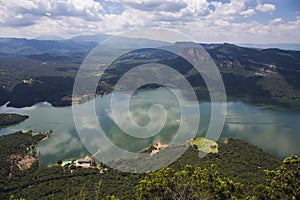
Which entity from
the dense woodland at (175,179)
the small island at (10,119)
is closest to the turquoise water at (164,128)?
the small island at (10,119)

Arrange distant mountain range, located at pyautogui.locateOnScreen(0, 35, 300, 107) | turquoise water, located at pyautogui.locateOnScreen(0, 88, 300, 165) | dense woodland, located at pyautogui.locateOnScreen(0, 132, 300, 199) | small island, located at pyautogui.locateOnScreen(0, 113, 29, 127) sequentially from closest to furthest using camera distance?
dense woodland, located at pyautogui.locateOnScreen(0, 132, 300, 199), turquoise water, located at pyautogui.locateOnScreen(0, 88, 300, 165), small island, located at pyautogui.locateOnScreen(0, 113, 29, 127), distant mountain range, located at pyautogui.locateOnScreen(0, 35, 300, 107)

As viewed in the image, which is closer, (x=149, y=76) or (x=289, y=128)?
(x=289, y=128)

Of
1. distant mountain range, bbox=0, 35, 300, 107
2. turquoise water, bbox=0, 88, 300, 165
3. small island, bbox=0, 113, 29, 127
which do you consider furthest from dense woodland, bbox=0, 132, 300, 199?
distant mountain range, bbox=0, 35, 300, 107

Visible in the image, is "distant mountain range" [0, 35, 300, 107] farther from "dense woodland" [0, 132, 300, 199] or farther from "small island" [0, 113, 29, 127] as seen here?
"dense woodland" [0, 132, 300, 199]

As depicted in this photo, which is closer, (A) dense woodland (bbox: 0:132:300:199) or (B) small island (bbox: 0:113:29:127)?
(A) dense woodland (bbox: 0:132:300:199)

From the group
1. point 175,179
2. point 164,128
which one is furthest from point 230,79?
point 175,179

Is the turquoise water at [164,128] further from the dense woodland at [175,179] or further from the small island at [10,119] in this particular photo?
the dense woodland at [175,179]

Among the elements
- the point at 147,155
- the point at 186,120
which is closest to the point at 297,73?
the point at 186,120

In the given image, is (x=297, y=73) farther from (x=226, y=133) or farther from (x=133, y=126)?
(x=133, y=126)
